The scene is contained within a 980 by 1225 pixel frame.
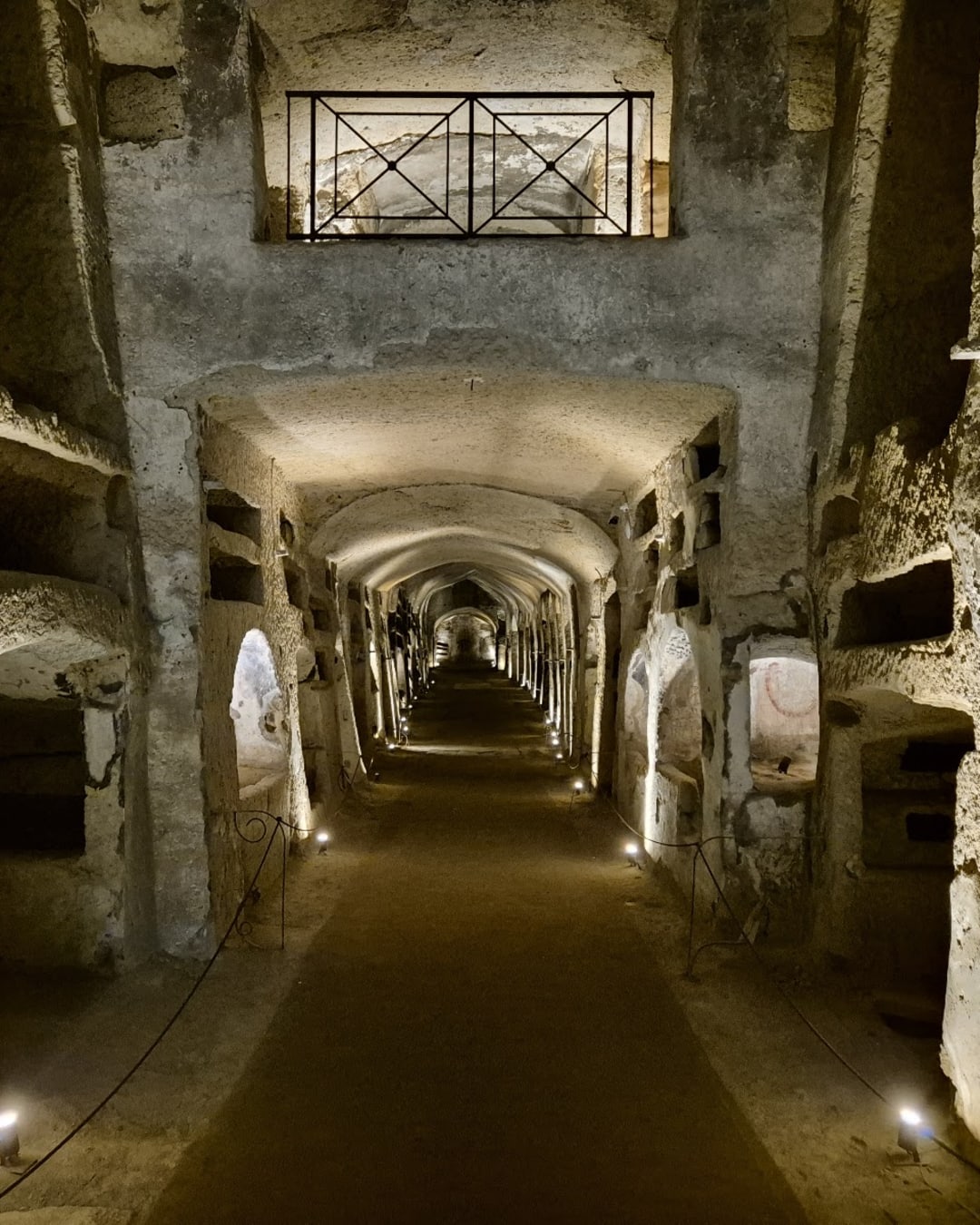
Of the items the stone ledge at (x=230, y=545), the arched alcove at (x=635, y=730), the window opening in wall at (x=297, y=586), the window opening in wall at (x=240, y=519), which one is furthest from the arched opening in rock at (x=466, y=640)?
the stone ledge at (x=230, y=545)

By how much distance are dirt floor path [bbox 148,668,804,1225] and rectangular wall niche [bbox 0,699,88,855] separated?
221cm

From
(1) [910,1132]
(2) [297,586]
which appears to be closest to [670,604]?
(2) [297,586]

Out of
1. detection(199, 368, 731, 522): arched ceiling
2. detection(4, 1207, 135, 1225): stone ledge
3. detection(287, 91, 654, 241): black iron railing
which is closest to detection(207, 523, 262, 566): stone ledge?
detection(199, 368, 731, 522): arched ceiling

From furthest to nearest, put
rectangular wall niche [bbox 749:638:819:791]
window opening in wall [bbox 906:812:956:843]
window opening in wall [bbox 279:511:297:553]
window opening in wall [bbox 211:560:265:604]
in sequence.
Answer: window opening in wall [bbox 279:511:297:553], rectangular wall niche [bbox 749:638:819:791], window opening in wall [bbox 211:560:265:604], window opening in wall [bbox 906:812:956:843]

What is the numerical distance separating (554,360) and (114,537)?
3.20 meters

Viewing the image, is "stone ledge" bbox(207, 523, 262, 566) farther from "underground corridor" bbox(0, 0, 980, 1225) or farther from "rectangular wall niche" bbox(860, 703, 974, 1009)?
"rectangular wall niche" bbox(860, 703, 974, 1009)

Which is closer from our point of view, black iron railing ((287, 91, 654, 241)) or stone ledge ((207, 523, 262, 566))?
stone ledge ((207, 523, 262, 566))

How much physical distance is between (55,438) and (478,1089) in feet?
13.9

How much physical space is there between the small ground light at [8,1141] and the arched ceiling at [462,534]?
728 cm

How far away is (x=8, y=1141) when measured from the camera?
3.92 m

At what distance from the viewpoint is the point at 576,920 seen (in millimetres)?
7293

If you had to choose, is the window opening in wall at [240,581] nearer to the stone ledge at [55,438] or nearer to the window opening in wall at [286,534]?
the window opening in wall at [286,534]

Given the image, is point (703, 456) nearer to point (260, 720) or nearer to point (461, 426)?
point (461, 426)

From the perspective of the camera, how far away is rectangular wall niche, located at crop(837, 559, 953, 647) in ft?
19.0
